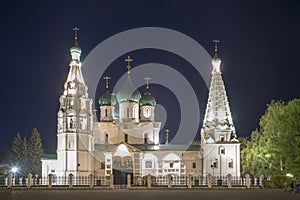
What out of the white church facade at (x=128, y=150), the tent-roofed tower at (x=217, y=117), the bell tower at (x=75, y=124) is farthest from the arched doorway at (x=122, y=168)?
the tent-roofed tower at (x=217, y=117)

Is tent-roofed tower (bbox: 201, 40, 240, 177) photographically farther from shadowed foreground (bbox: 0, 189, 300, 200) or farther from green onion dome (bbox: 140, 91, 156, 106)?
shadowed foreground (bbox: 0, 189, 300, 200)

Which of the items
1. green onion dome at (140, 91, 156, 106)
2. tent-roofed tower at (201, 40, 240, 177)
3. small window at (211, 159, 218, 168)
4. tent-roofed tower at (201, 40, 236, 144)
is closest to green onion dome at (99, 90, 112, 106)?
green onion dome at (140, 91, 156, 106)

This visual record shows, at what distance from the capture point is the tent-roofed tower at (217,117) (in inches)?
2196

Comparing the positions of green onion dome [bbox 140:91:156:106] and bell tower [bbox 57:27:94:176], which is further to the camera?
green onion dome [bbox 140:91:156:106]

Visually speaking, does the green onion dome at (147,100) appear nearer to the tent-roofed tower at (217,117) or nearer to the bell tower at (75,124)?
the tent-roofed tower at (217,117)

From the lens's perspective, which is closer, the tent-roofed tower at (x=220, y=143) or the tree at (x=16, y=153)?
the tent-roofed tower at (x=220, y=143)

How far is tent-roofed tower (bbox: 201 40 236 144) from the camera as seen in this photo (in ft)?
183

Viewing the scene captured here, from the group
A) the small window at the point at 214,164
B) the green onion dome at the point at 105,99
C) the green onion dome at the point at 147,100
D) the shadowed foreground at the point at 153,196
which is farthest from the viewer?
A: the green onion dome at the point at 105,99

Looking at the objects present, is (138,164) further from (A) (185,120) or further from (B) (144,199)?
(B) (144,199)

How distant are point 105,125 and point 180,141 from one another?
10093 mm

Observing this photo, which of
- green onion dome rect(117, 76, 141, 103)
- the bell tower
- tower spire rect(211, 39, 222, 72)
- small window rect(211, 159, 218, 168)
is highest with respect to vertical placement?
tower spire rect(211, 39, 222, 72)

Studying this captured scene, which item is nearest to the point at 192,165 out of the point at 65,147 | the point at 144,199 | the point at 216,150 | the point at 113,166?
the point at 216,150

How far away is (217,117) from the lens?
56.2m

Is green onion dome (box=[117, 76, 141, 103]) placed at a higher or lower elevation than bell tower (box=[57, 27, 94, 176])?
higher
